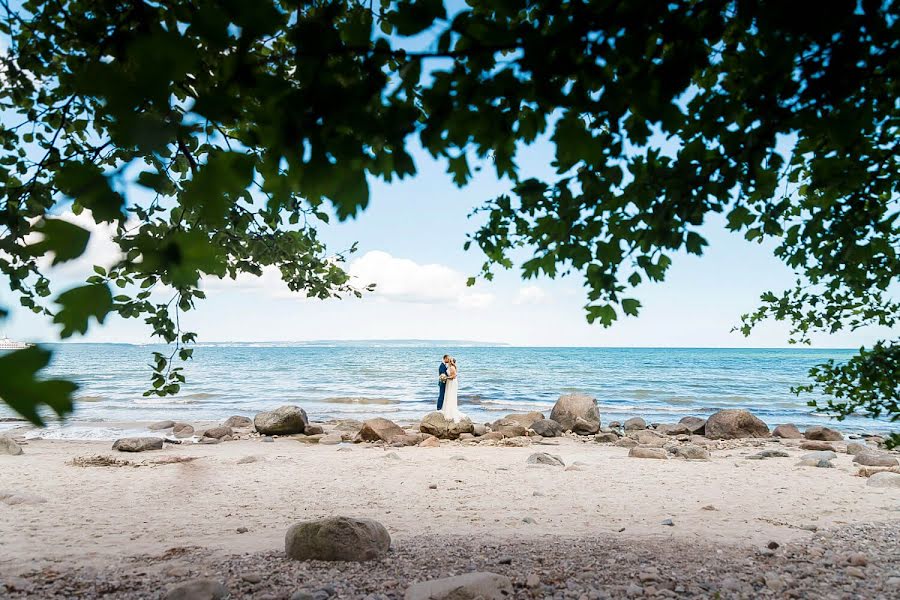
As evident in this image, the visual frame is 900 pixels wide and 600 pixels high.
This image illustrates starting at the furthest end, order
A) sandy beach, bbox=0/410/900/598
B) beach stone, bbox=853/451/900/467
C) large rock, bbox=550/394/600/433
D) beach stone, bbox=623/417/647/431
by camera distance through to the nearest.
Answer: beach stone, bbox=623/417/647/431 → large rock, bbox=550/394/600/433 → beach stone, bbox=853/451/900/467 → sandy beach, bbox=0/410/900/598

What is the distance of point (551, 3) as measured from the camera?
2.31m

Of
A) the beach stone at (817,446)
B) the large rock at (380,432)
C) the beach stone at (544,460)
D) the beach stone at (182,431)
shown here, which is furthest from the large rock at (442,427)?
the beach stone at (817,446)

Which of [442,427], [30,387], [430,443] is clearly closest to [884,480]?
[430,443]

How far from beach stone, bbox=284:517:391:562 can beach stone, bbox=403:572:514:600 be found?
3.26ft

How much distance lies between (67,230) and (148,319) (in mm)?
3903

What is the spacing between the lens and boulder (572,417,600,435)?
16.5 metres

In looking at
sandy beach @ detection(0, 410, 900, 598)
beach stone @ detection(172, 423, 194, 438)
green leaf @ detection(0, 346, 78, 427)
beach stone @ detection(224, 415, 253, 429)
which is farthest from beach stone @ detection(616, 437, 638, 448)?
green leaf @ detection(0, 346, 78, 427)

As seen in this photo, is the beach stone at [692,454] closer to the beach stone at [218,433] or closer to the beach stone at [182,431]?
the beach stone at [218,433]

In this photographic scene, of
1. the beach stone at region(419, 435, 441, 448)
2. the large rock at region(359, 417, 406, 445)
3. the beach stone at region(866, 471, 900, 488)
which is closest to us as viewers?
the beach stone at region(866, 471, 900, 488)

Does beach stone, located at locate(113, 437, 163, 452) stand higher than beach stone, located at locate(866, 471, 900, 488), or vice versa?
beach stone, located at locate(866, 471, 900, 488)

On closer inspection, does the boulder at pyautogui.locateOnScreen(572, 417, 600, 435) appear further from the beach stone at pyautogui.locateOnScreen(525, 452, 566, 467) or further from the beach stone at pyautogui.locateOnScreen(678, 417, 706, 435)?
the beach stone at pyautogui.locateOnScreen(525, 452, 566, 467)

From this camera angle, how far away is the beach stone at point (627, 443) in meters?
13.9

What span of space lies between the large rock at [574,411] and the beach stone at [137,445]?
10644mm

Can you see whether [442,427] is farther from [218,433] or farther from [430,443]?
A: [218,433]
